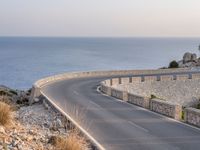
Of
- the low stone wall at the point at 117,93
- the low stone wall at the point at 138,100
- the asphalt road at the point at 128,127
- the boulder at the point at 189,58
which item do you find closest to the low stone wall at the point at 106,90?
the low stone wall at the point at 117,93

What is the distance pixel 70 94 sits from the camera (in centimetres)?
3506

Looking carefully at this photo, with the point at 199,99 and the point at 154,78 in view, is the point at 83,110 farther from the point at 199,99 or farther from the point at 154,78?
the point at 199,99

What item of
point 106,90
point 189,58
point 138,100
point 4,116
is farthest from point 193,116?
point 189,58

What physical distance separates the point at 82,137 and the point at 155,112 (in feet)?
30.7

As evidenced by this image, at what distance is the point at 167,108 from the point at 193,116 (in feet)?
9.90

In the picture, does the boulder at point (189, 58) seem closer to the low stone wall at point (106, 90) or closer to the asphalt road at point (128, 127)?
the low stone wall at point (106, 90)

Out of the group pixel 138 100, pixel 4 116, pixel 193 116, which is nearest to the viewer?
pixel 4 116

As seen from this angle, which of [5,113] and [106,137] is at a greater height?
[5,113]

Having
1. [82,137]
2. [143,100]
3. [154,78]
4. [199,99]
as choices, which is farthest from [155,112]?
[199,99]

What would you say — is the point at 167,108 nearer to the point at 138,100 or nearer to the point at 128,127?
the point at 128,127

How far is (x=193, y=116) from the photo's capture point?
20.0m

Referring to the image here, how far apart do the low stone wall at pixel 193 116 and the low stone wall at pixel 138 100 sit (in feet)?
18.4

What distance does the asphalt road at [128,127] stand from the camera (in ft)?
52.3

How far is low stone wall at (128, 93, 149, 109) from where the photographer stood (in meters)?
26.2
